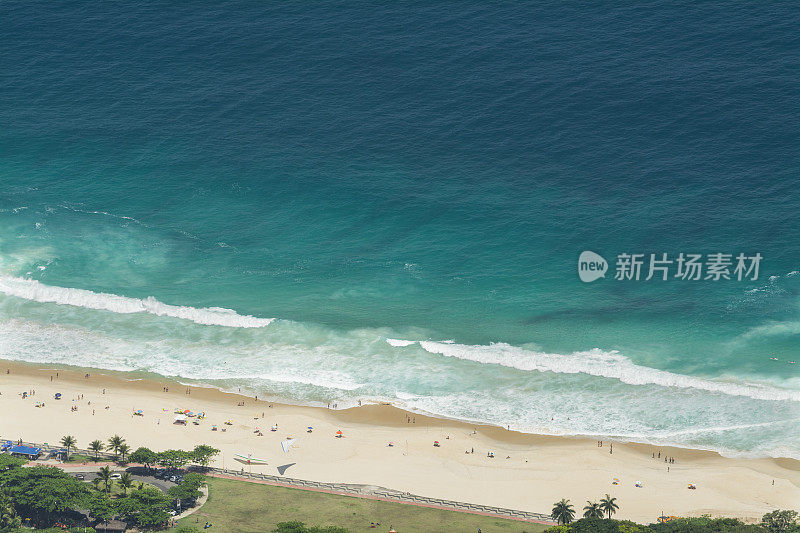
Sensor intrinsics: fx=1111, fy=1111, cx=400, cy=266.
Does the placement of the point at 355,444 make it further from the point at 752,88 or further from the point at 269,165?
the point at 752,88

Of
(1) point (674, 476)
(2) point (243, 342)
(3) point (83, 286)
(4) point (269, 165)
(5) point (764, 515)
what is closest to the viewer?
(5) point (764, 515)

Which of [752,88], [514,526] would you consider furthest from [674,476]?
[752,88]

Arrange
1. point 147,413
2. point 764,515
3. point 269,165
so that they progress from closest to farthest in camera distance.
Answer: point 764,515 < point 147,413 < point 269,165

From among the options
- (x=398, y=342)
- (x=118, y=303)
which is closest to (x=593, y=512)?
(x=398, y=342)

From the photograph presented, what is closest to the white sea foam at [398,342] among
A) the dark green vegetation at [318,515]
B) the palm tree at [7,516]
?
the dark green vegetation at [318,515]

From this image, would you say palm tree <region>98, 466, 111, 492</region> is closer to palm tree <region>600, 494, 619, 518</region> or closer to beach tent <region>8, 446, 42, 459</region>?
beach tent <region>8, 446, 42, 459</region>

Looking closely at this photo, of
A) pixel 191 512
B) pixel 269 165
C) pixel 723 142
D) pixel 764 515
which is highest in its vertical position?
pixel 723 142

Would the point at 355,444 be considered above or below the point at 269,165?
below
